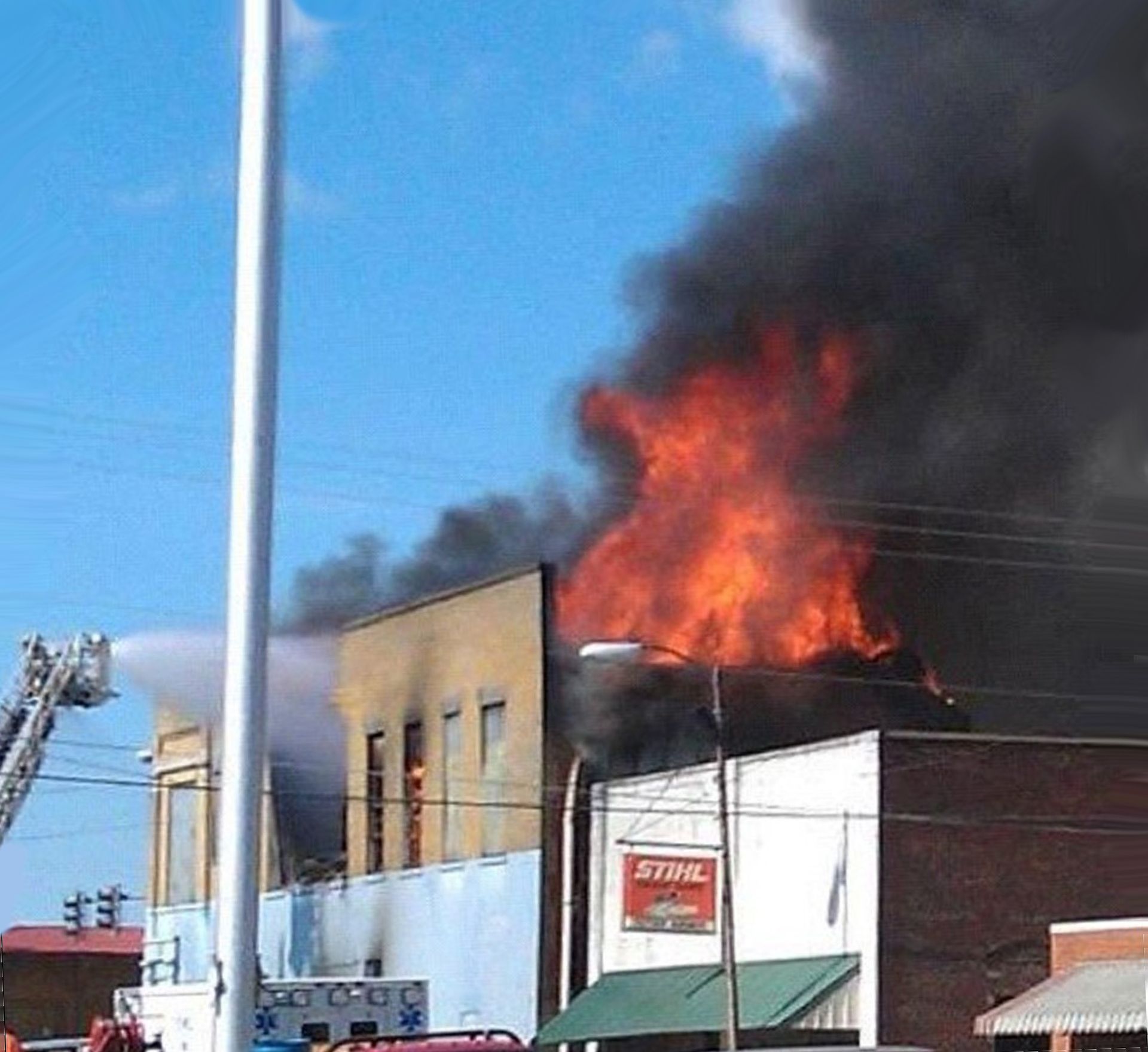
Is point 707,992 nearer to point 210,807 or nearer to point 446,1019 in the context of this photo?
point 446,1019

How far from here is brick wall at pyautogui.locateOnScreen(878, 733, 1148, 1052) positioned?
116ft

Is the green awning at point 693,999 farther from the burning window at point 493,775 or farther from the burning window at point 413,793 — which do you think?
the burning window at point 413,793

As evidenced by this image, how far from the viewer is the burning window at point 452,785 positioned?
44125mm

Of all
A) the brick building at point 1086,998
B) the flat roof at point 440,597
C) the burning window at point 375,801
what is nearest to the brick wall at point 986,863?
the brick building at point 1086,998

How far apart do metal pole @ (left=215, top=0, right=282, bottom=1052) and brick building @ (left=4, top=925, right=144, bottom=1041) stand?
69.5 metres

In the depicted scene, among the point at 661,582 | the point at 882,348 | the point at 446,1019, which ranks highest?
the point at 882,348

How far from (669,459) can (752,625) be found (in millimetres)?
3827

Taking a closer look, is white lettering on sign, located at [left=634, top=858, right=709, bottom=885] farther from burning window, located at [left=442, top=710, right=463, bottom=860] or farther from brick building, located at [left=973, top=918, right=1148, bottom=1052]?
burning window, located at [left=442, top=710, right=463, bottom=860]

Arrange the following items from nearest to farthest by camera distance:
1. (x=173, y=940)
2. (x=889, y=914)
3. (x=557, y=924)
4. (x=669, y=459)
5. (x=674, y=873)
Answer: (x=889, y=914)
(x=674, y=873)
(x=557, y=924)
(x=669, y=459)
(x=173, y=940)

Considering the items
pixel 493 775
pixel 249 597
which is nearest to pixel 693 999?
pixel 493 775

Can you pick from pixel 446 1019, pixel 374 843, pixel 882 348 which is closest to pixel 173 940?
pixel 374 843

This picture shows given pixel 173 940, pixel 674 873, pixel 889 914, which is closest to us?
pixel 889 914

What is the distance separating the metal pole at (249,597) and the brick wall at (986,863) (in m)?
26.4

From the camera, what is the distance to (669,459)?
49.1 meters
